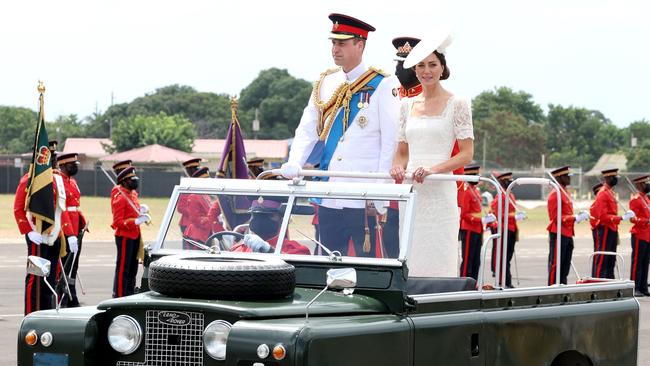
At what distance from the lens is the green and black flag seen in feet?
43.8

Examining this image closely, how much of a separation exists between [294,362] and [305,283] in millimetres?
1169

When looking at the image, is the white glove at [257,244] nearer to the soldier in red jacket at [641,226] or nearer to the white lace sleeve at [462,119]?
the white lace sleeve at [462,119]

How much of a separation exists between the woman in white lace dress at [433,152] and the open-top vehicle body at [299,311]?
1.41ft

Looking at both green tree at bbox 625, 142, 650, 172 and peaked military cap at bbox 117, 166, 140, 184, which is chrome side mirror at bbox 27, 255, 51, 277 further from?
green tree at bbox 625, 142, 650, 172

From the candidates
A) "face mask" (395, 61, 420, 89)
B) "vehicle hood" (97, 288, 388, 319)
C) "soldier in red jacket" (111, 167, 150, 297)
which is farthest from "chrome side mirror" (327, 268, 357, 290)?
"soldier in red jacket" (111, 167, 150, 297)

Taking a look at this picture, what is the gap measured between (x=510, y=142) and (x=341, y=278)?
104924mm

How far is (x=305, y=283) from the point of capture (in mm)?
6984

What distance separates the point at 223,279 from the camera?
635 cm

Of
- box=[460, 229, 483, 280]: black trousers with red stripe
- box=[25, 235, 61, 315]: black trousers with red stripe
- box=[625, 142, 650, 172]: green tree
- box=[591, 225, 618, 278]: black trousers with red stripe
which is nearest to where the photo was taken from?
box=[25, 235, 61, 315]: black trousers with red stripe

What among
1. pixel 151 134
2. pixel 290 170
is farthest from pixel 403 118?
pixel 151 134

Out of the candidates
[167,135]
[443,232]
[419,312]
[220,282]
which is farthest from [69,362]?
[167,135]

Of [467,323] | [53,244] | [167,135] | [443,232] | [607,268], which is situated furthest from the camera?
[167,135]

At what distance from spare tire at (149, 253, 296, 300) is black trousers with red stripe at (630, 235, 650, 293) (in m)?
14.6

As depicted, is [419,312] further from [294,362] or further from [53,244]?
[53,244]
